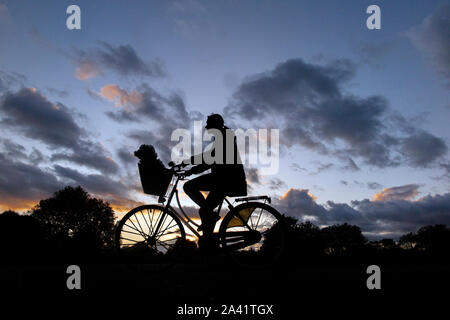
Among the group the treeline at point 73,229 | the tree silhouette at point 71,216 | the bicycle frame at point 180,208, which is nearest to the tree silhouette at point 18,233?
the treeline at point 73,229

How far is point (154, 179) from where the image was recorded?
5.72 m

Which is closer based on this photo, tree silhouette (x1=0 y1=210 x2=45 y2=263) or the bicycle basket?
the bicycle basket

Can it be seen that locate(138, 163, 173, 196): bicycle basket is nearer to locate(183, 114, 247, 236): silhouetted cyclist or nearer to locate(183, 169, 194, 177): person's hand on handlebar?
locate(183, 169, 194, 177): person's hand on handlebar

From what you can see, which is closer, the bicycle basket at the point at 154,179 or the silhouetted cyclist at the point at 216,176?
the silhouetted cyclist at the point at 216,176

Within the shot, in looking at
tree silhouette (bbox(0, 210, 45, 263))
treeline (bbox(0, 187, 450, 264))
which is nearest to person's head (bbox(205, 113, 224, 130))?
treeline (bbox(0, 187, 450, 264))

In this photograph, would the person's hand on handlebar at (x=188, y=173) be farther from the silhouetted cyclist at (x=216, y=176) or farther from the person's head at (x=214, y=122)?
the person's head at (x=214, y=122)

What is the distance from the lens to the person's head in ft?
18.0

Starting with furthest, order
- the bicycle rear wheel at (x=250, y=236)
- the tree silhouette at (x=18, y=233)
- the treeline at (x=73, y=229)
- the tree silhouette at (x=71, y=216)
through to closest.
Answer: the tree silhouette at (x=71, y=216)
the treeline at (x=73, y=229)
the tree silhouette at (x=18, y=233)
the bicycle rear wheel at (x=250, y=236)

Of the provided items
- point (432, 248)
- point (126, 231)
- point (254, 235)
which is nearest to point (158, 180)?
point (126, 231)

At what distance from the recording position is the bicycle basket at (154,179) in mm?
5668

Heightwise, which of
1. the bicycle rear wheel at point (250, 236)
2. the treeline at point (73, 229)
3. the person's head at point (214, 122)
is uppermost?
the person's head at point (214, 122)

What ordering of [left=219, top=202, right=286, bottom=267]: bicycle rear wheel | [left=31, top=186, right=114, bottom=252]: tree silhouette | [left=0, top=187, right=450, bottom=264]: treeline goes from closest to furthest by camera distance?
[left=219, top=202, right=286, bottom=267]: bicycle rear wheel < [left=0, top=187, right=450, bottom=264]: treeline < [left=31, top=186, right=114, bottom=252]: tree silhouette
